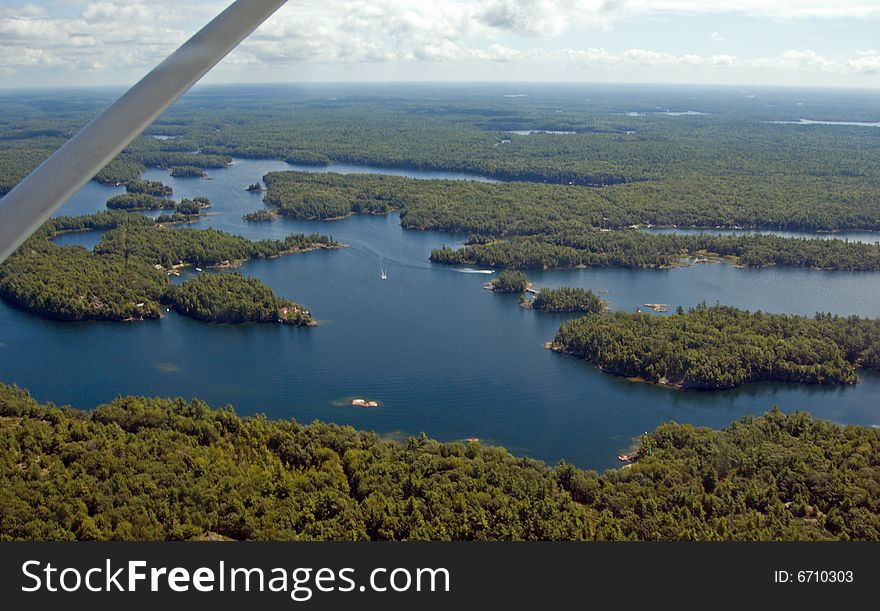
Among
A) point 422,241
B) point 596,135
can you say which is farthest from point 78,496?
point 596,135

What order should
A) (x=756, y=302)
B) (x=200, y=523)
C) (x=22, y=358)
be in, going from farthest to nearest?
(x=756, y=302) → (x=22, y=358) → (x=200, y=523)

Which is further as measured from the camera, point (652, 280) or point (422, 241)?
point (422, 241)

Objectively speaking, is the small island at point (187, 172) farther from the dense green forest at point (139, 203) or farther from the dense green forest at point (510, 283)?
the dense green forest at point (510, 283)

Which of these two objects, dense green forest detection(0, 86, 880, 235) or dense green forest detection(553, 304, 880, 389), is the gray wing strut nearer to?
dense green forest detection(553, 304, 880, 389)

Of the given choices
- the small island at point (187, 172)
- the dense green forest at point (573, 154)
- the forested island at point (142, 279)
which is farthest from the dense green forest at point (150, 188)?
the forested island at point (142, 279)

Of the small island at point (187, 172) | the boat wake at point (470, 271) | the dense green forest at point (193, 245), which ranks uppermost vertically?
the small island at point (187, 172)

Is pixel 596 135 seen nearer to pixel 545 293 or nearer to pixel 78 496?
pixel 545 293
